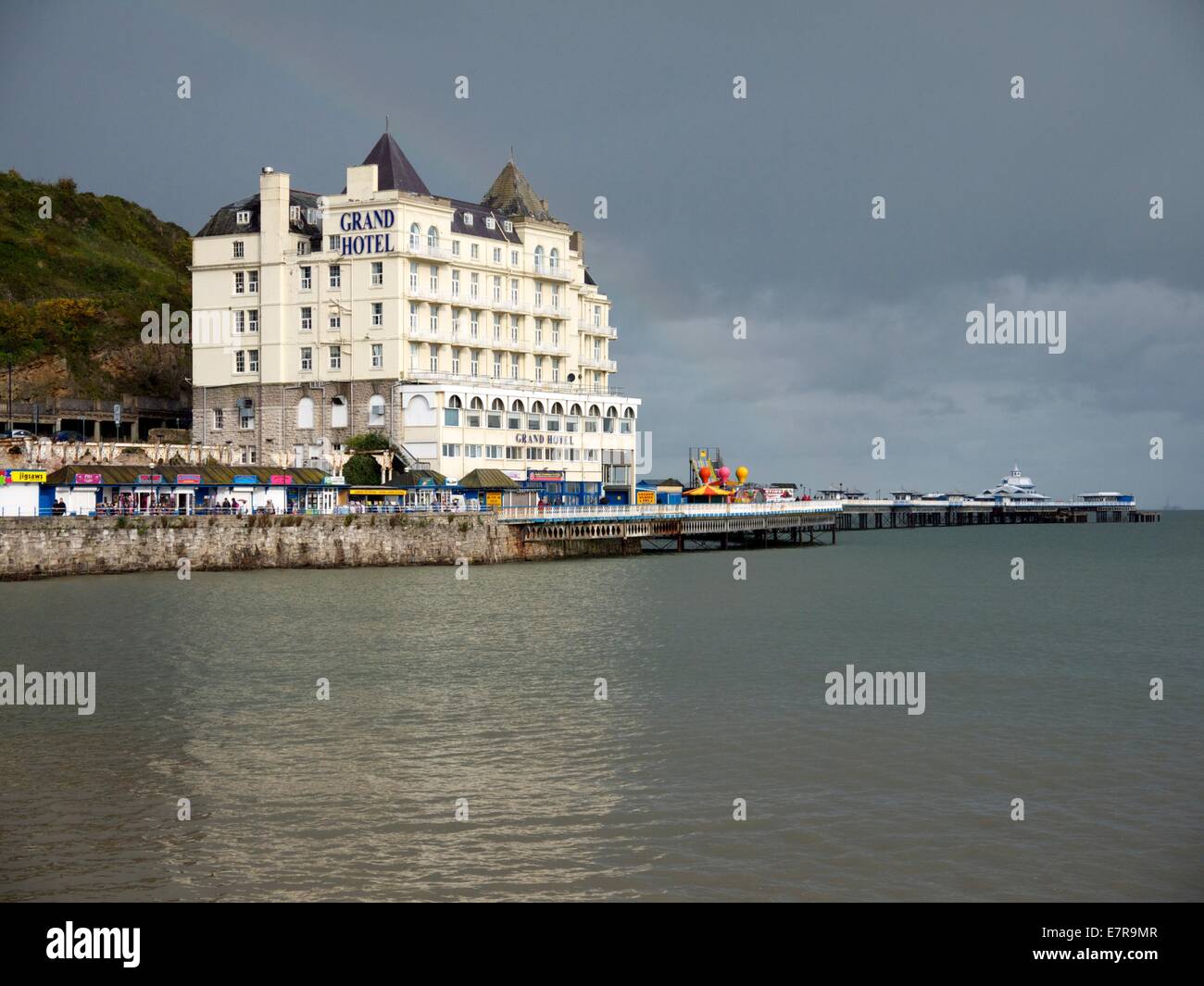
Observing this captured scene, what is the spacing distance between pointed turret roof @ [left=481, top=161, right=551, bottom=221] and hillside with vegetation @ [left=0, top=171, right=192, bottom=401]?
3022 cm

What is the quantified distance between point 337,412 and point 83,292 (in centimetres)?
3871

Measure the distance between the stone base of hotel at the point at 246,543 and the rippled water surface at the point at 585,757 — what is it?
43.7ft

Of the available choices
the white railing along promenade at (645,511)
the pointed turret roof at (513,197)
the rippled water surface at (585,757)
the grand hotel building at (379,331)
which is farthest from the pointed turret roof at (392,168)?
the rippled water surface at (585,757)

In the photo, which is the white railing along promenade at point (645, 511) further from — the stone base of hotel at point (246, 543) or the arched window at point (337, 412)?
the arched window at point (337, 412)

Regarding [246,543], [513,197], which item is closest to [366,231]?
[513,197]

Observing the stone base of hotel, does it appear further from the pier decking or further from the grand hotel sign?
the grand hotel sign

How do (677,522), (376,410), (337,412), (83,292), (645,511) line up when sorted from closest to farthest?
(376,410) < (645,511) < (337,412) < (677,522) < (83,292)

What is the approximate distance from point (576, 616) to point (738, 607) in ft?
30.3

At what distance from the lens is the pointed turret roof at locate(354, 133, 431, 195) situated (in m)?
93.5

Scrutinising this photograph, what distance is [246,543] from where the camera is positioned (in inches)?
2808

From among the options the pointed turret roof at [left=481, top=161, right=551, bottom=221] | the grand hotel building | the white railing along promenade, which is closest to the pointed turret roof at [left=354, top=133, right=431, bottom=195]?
the grand hotel building

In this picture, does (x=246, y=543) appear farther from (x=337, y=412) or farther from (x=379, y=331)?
(x=379, y=331)

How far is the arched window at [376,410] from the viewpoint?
9156 centimetres
